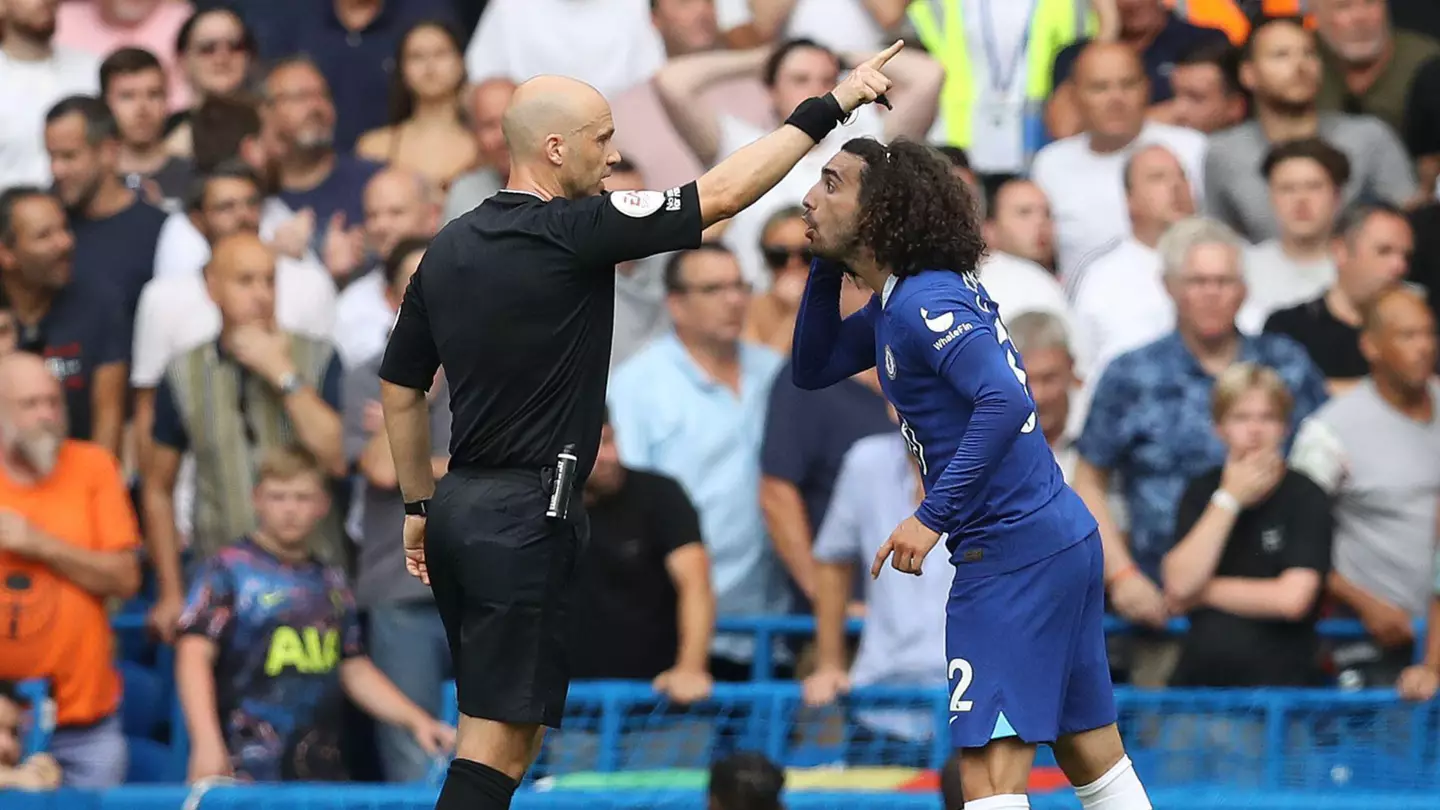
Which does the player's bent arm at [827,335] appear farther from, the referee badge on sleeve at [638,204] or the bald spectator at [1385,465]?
the bald spectator at [1385,465]

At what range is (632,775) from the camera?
7.71 meters

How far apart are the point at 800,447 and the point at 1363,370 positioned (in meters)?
2.36

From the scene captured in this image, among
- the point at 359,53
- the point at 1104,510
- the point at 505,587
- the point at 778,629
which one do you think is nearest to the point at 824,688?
the point at 778,629

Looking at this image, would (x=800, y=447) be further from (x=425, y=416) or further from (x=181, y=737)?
(x=425, y=416)

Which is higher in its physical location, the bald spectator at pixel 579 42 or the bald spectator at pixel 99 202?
the bald spectator at pixel 579 42

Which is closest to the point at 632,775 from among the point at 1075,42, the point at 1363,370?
the point at 1363,370

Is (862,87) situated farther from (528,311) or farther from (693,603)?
(693,603)

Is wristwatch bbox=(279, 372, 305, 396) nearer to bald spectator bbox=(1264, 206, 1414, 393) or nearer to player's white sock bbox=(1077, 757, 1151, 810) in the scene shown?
bald spectator bbox=(1264, 206, 1414, 393)

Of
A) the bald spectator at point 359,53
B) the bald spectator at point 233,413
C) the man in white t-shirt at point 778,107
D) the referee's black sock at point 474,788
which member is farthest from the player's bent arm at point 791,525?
the bald spectator at point 359,53

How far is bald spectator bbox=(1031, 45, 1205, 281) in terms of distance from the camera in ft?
34.1

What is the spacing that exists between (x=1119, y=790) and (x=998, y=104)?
590cm

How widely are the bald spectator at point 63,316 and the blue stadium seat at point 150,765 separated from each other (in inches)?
59.2

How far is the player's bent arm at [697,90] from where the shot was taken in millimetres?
10391

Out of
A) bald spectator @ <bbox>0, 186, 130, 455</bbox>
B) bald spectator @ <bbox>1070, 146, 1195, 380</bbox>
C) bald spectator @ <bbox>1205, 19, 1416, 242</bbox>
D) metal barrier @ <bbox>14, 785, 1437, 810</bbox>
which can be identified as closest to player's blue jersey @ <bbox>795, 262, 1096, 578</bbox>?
metal barrier @ <bbox>14, 785, 1437, 810</bbox>
